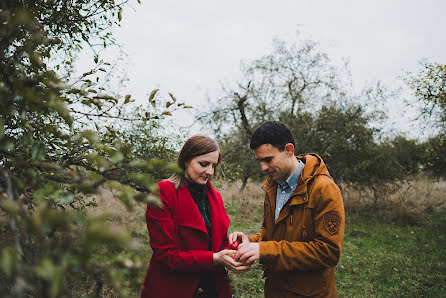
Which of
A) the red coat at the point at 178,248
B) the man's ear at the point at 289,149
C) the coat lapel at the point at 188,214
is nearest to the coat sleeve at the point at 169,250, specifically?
the red coat at the point at 178,248

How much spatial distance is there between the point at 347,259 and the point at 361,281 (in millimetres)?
1208

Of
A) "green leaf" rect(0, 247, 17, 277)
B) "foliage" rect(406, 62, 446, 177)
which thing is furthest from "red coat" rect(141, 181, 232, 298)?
"foliage" rect(406, 62, 446, 177)

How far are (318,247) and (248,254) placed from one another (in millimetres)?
527

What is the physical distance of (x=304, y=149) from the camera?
12102 mm

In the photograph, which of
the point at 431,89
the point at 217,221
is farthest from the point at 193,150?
the point at 431,89

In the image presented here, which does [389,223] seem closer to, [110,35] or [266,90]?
[266,90]

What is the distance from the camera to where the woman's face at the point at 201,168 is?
99.2 inches

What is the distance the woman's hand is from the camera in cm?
217

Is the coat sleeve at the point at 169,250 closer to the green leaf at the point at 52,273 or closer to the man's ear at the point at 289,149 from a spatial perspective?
the man's ear at the point at 289,149

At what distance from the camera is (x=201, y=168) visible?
99.0 inches

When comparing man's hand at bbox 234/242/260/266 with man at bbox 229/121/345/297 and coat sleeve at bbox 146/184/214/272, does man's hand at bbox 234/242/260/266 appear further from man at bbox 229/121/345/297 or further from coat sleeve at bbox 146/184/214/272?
coat sleeve at bbox 146/184/214/272

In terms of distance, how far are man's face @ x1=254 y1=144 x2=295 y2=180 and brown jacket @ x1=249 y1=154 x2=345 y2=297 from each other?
7.0 inches

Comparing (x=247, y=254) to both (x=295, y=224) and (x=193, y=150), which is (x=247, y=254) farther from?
(x=193, y=150)

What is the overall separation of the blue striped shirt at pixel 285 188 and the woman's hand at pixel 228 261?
55 centimetres
